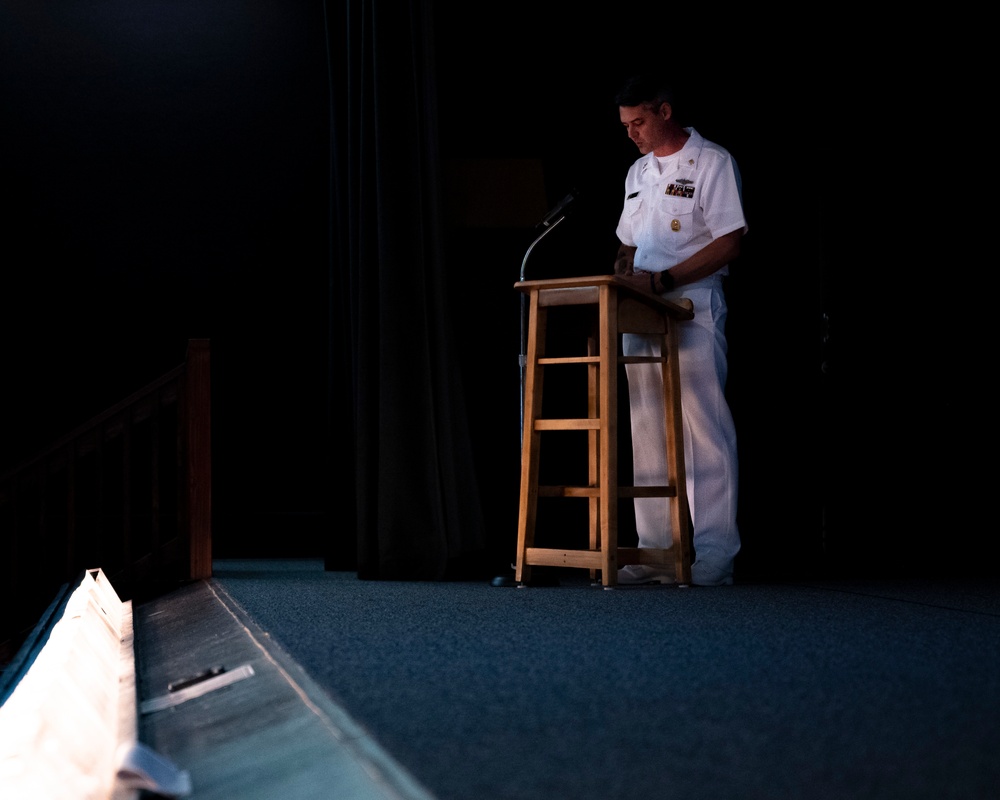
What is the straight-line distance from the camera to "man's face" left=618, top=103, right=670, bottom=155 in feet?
9.57

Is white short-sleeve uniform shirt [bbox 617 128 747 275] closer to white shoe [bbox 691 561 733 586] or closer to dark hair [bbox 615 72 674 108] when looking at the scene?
dark hair [bbox 615 72 674 108]

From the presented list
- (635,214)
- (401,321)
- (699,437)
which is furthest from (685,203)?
(401,321)

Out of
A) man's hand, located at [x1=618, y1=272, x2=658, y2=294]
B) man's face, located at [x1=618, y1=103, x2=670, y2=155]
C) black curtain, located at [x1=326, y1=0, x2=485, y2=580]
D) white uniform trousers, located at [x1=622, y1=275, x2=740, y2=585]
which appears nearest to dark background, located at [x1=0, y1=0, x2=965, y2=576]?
black curtain, located at [x1=326, y1=0, x2=485, y2=580]

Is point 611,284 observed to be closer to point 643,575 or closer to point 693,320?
point 693,320

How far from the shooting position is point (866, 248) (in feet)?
13.4

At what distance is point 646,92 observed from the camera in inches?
113

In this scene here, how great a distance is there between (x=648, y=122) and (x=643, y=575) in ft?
4.28

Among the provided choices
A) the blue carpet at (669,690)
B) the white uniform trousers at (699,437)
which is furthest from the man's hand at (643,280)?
the blue carpet at (669,690)

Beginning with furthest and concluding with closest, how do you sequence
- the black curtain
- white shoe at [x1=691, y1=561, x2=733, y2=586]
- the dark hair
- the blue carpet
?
the black curtain
the dark hair
white shoe at [x1=691, y1=561, x2=733, y2=586]
the blue carpet

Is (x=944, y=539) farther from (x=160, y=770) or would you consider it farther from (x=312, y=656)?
(x=160, y=770)

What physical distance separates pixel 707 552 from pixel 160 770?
1965 mm

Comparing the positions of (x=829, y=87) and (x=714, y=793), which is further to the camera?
(x=829, y=87)

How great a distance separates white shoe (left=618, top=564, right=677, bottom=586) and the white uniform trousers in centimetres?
8

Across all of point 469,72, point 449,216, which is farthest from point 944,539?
point 469,72
